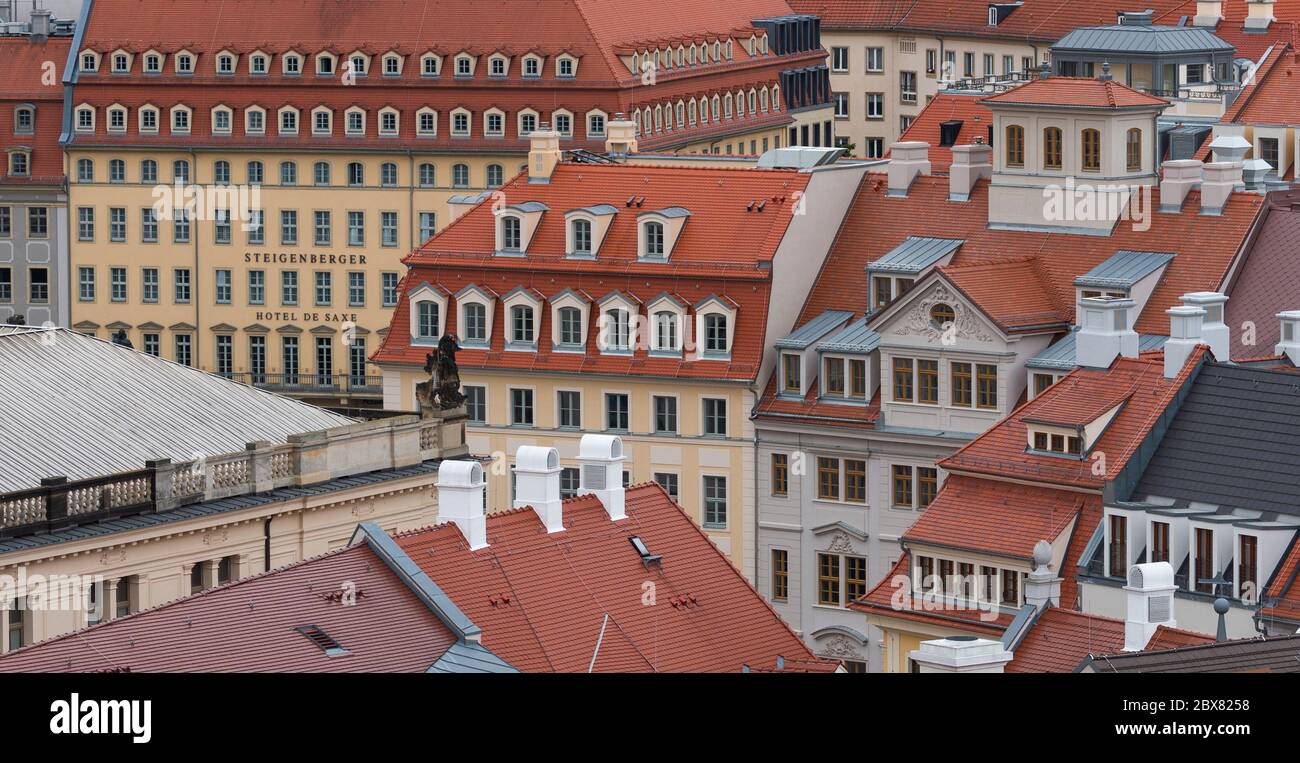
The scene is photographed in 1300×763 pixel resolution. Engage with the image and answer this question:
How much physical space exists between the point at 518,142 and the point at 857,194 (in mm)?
53386

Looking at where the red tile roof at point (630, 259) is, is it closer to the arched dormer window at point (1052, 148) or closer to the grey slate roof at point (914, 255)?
the grey slate roof at point (914, 255)

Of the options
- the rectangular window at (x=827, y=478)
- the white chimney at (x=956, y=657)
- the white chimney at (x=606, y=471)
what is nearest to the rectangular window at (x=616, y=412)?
the rectangular window at (x=827, y=478)

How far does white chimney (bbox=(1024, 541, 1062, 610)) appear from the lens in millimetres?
56781

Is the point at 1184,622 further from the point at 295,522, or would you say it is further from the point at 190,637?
the point at 190,637

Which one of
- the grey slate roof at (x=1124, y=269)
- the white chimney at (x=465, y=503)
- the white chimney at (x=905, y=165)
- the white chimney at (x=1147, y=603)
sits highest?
the white chimney at (x=905, y=165)

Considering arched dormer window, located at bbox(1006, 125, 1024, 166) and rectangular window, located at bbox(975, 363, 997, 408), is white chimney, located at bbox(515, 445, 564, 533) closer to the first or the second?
rectangular window, located at bbox(975, 363, 997, 408)

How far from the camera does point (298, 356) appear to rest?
14838cm

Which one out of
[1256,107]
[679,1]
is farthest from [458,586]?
[679,1]

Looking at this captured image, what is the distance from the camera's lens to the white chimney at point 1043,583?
186 feet

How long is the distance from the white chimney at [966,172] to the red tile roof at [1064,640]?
138 feet

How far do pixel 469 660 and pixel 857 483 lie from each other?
4655cm

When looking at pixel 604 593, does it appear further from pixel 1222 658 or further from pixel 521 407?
pixel 521 407

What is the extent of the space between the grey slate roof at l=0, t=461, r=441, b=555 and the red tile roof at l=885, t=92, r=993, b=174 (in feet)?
204

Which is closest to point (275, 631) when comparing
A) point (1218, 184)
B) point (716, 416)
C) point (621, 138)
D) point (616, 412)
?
point (716, 416)
